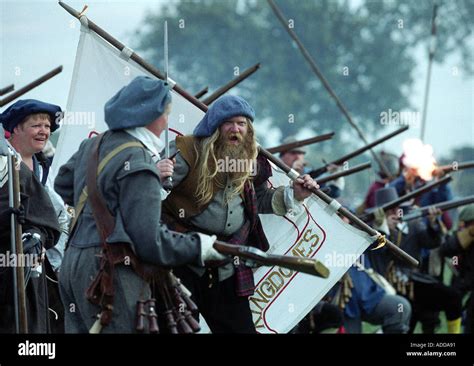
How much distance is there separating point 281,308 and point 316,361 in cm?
99

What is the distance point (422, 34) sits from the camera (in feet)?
149

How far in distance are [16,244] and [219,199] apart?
109cm

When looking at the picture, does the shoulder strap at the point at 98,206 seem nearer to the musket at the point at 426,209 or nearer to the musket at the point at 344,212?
the musket at the point at 344,212

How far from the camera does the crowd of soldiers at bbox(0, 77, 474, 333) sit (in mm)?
6652

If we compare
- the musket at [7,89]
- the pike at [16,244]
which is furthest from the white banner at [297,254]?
the musket at [7,89]

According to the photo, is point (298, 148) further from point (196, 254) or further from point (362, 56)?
point (362, 56)

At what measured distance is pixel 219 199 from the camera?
768cm

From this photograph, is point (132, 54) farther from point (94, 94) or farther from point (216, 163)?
point (216, 163)

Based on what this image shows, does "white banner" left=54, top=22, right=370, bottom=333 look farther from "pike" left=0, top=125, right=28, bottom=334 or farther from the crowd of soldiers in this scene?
"pike" left=0, top=125, right=28, bottom=334

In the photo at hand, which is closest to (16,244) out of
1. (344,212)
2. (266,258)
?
(266,258)

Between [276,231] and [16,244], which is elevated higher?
[276,231]

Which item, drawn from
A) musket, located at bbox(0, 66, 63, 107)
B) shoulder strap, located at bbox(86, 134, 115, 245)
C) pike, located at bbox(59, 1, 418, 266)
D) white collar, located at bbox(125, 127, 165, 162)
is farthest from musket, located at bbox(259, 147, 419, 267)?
musket, located at bbox(0, 66, 63, 107)

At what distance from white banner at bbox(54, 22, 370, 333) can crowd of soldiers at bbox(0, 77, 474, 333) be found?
0.69ft

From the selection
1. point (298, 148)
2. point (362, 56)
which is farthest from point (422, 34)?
point (298, 148)
